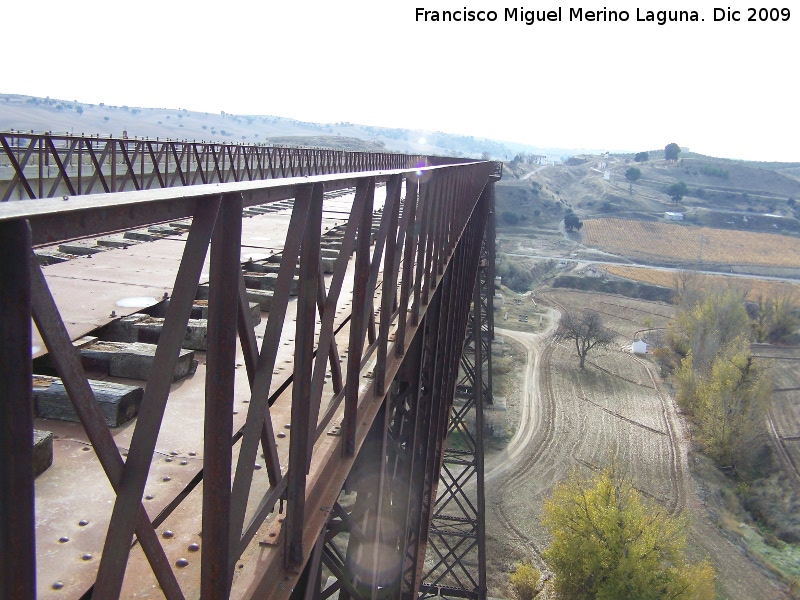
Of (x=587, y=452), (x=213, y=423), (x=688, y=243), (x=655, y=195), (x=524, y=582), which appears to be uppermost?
(x=655, y=195)

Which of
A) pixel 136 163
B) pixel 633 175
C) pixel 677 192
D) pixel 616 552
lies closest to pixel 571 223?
pixel 677 192

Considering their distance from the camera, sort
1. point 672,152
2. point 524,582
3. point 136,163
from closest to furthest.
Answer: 1. point 524,582
2. point 136,163
3. point 672,152

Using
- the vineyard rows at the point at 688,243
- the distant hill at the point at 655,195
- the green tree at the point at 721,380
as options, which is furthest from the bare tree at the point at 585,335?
the distant hill at the point at 655,195

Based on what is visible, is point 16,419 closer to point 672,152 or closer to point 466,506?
point 466,506

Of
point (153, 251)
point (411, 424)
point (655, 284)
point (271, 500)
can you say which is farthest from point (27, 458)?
point (655, 284)

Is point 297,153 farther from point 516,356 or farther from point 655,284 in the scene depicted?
point 655,284

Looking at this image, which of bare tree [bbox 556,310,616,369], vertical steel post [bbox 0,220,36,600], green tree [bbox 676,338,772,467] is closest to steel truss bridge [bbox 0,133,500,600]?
vertical steel post [bbox 0,220,36,600]

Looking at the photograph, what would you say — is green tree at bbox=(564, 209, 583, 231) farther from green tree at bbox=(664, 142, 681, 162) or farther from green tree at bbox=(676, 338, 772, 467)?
green tree at bbox=(664, 142, 681, 162)
